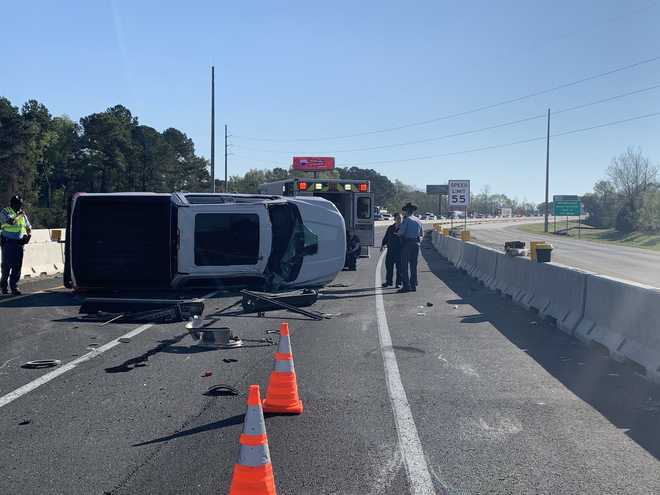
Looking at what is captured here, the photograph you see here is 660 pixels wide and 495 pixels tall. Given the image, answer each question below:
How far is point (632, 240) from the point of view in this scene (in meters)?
72.2

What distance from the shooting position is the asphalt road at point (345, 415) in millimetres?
5023

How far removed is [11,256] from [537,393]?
38.0 feet

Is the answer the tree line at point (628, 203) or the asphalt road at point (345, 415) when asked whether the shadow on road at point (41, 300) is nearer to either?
the asphalt road at point (345, 415)

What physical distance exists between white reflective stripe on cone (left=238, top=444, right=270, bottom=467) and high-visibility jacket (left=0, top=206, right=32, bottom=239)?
12.4m

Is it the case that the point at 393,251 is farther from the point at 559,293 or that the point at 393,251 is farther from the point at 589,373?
the point at 589,373

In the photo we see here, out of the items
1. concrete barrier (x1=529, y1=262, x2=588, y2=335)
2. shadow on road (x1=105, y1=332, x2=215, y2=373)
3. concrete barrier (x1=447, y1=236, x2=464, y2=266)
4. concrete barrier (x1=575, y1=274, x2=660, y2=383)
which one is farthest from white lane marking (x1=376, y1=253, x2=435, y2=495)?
concrete barrier (x1=447, y1=236, x2=464, y2=266)

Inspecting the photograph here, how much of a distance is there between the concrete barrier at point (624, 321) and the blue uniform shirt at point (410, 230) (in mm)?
6745

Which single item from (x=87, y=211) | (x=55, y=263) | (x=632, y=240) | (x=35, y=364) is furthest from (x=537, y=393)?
(x=632, y=240)

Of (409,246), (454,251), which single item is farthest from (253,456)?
(454,251)

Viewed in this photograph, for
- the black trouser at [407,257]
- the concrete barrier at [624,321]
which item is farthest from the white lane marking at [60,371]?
the black trouser at [407,257]

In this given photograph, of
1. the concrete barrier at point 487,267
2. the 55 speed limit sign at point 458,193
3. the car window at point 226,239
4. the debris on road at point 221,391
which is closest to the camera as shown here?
the debris on road at point 221,391

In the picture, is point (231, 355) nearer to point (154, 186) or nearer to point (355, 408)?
point (355, 408)

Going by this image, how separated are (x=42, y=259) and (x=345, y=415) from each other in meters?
16.0

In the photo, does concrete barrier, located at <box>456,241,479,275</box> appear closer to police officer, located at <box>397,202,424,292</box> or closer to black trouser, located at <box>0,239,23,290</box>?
police officer, located at <box>397,202,424,292</box>
